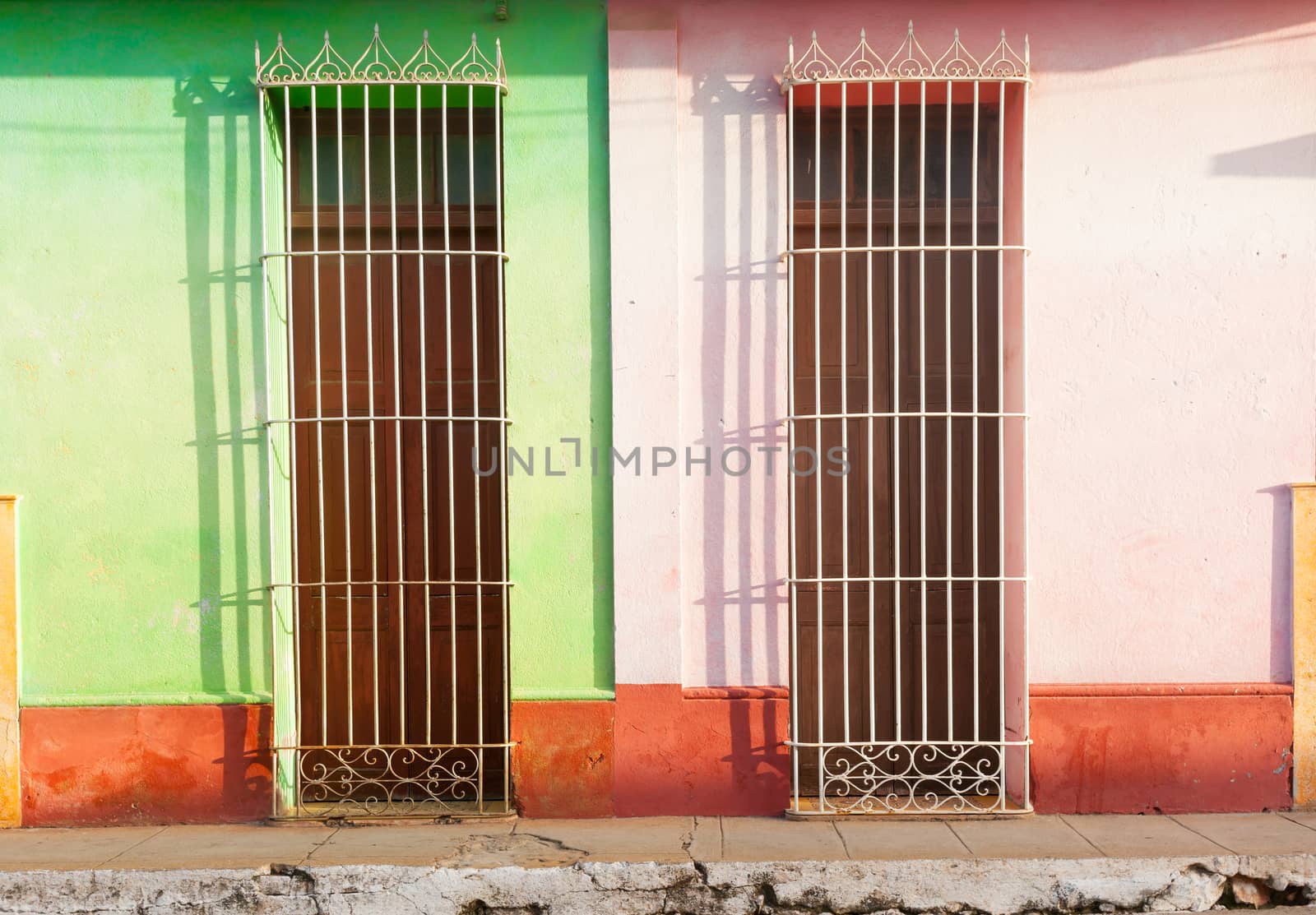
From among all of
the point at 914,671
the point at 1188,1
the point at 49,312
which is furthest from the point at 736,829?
the point at 1188,1

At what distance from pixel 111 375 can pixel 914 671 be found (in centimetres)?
383

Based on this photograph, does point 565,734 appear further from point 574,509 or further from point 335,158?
point 335,158

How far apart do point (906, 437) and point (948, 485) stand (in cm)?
56

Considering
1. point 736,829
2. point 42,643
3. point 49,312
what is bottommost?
point 736,829

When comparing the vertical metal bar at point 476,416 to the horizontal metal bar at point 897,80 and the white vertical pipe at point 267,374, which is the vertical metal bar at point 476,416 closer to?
the white vertical pipe at point 267,374

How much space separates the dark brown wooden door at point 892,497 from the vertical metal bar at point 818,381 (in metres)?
0.03

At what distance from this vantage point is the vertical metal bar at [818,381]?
4828mm

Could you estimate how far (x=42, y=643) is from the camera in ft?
16.2

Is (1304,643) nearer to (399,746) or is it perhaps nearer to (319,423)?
(399,746)

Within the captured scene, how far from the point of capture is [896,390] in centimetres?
492

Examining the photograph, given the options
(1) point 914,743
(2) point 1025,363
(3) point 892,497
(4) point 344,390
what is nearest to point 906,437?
(3) point 892,497

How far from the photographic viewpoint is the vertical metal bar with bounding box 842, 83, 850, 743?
4.83 meters

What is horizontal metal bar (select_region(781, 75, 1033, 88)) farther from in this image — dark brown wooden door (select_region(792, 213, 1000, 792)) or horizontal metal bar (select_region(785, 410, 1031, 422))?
horizontal metal bar (select_region(785, 410, 1031, 422))

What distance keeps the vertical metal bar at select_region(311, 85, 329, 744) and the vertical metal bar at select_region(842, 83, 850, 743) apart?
7.10 ft
